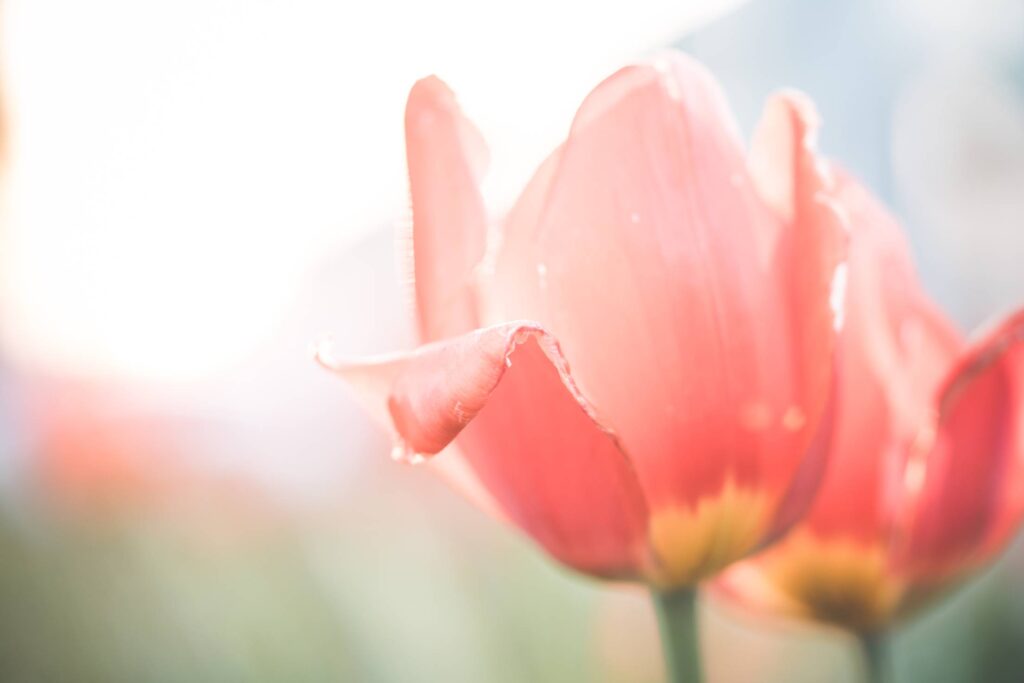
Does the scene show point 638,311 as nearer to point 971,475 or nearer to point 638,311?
point 638,311

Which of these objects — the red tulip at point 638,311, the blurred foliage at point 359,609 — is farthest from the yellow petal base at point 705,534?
the blurred foliage at point 359,609

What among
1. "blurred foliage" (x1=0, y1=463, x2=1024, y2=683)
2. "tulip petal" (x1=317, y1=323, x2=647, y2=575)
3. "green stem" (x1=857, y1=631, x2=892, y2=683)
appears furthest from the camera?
"blurred foliage" (x1=0, y1=463, x2=1024, y2=683)

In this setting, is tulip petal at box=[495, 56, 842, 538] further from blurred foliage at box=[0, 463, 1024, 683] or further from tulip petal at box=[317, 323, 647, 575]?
blurred foliage at box=[0, 463, 1024, 683]

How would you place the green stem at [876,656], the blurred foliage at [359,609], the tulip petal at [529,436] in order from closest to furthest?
the tulip petal at [529,436]
the green stem at [876,656]
the blurred foliage at [359,609]

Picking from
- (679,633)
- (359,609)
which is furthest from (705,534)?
(359,609)

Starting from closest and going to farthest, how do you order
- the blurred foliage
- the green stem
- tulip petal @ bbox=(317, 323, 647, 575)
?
tulip petal @ bbox=(317, 323, 647, 575)
the green stem
the blurred foliage

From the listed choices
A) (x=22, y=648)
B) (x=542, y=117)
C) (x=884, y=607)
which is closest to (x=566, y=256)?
(x=884, y=607)

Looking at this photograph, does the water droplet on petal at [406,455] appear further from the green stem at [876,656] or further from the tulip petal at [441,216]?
the green stem at [876,656]

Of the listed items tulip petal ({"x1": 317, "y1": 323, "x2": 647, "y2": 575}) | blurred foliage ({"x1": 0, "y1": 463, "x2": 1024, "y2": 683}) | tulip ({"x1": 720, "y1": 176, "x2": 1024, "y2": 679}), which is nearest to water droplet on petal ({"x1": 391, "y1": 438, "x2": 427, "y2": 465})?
tulip petal ({"x1": 317, "y1": 323, "x2": 647, "y2": 575})
